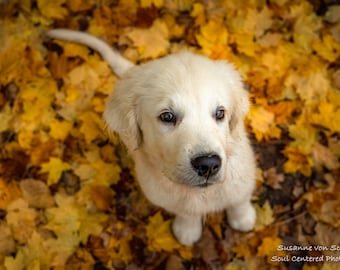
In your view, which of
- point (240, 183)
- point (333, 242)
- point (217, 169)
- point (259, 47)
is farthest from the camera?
point (259, 47)

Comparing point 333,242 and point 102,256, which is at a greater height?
point 333,242

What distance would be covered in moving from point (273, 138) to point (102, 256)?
1365mm

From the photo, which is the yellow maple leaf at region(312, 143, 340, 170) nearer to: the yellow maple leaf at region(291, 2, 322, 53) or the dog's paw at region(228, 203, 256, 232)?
the dog's paw at region(228, 203, 256, 232)

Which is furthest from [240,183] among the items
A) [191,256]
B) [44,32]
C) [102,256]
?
[44,32]

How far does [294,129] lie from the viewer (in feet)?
9.55

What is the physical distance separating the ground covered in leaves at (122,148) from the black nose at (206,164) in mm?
988

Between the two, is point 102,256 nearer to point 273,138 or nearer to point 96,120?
point 96,120

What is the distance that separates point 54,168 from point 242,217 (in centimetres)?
130

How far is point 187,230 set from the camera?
264cm

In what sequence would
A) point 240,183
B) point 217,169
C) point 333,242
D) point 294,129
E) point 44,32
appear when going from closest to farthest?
point 217,169, point 240,183, point 333,242, point 294,129, point 44,32

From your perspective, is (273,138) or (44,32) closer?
(273,138)

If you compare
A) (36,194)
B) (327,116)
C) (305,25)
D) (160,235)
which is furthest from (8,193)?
(305,25)

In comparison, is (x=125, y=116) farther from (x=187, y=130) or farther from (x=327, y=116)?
(x=327, y=116)

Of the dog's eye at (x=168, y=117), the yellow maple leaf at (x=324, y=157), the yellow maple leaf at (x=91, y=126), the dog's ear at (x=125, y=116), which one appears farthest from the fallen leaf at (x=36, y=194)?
the yellow maple leaf at (x=324, y=157)
